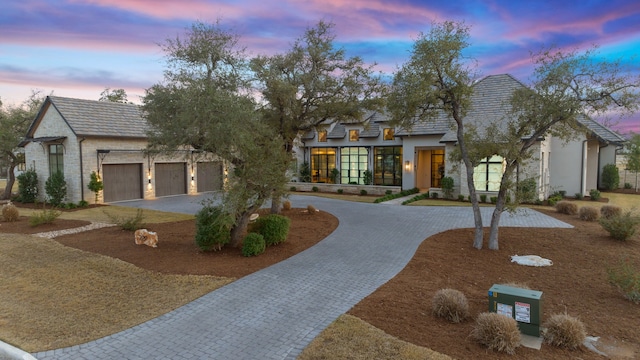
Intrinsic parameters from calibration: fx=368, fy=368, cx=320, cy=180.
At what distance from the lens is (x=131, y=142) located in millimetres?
23188

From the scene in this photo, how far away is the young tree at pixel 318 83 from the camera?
47.0 ft

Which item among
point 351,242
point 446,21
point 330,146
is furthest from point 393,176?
point 446,21

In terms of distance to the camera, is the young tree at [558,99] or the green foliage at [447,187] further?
the green foliage at [447,187]

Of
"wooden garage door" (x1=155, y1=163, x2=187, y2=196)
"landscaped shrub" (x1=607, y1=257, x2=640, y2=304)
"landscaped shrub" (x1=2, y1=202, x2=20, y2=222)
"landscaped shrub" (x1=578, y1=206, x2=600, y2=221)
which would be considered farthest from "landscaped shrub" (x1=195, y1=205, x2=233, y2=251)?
"wooden garage door" (x1=155, y1=163, x2=187, y2=196)

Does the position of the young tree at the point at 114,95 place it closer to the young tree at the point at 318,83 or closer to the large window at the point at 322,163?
the large window at the point at 322,163

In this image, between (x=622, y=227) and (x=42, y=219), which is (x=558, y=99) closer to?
(x=622, y=227)

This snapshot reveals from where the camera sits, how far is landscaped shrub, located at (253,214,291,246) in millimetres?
11023

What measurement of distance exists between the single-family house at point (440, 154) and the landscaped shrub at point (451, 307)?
11167 mm

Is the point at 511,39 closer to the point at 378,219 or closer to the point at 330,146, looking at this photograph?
the point at 378,219

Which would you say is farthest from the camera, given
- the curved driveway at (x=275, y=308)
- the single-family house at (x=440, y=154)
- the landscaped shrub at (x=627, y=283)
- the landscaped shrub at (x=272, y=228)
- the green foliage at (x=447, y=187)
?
the green foliage at (x=447, y=187)

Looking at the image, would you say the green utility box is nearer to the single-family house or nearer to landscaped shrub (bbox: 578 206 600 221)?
landscaped shrub (bbox: 578 206 600 221)

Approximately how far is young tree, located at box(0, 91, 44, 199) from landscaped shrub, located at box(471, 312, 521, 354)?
2846cm

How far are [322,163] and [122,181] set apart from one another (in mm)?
14386

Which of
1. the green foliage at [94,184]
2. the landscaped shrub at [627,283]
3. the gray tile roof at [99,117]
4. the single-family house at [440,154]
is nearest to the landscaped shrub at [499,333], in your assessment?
the landscaped shrub at [627,283]
